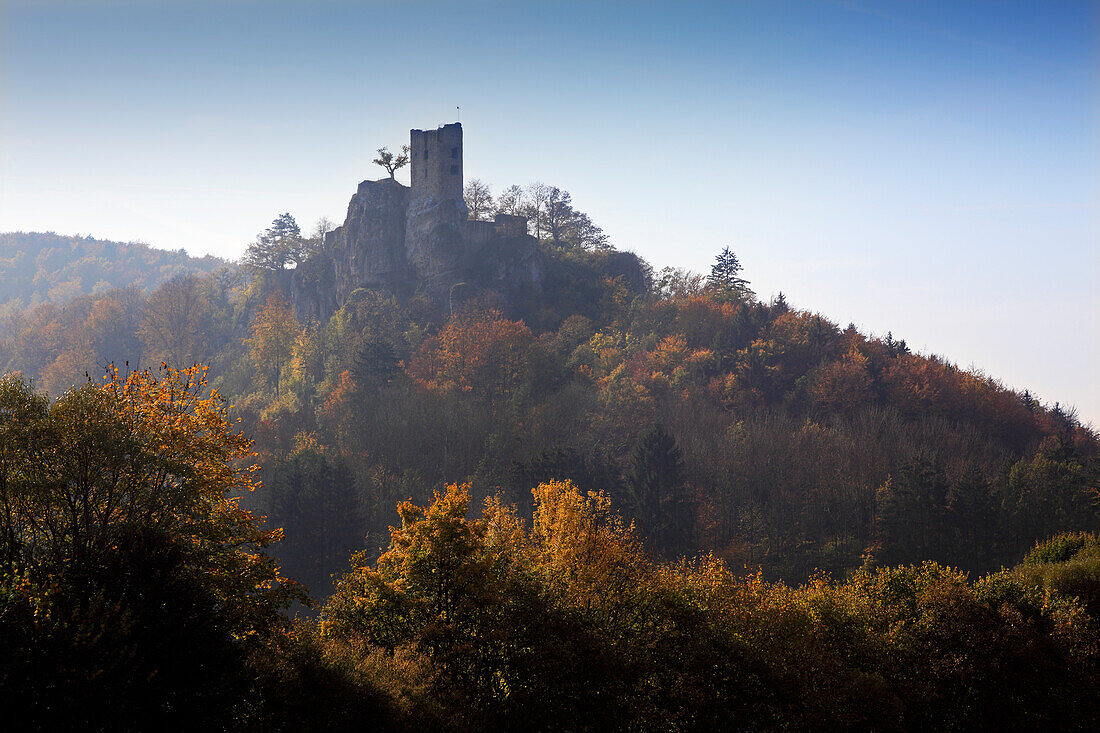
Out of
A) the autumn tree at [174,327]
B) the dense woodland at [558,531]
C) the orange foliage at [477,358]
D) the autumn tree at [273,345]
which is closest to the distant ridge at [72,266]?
the autumn tree at [174,327]

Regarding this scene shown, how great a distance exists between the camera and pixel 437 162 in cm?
7781

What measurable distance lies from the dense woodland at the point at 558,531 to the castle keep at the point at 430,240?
11.0 ft

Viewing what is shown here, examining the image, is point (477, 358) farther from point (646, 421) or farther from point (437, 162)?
point (437, 162)

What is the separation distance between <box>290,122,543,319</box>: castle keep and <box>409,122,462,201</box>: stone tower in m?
0.10

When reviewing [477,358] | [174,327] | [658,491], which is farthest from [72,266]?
[658,491]

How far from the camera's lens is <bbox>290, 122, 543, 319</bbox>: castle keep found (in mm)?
78312

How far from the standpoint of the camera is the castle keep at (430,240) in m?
78.3

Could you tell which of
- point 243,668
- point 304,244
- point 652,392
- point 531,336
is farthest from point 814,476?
point 304,244

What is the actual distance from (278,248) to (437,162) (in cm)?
2772

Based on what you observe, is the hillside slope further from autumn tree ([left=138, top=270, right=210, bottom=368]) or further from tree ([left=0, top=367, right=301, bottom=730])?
tree ([left=0, top=367, right=301, bottom=730])

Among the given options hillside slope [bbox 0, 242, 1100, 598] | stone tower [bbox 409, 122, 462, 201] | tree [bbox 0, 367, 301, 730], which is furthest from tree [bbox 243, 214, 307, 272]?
tree [bbox 0, 367, 301, 730]

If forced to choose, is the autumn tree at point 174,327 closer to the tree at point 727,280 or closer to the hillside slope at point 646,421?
the hillside slope at point 646,421

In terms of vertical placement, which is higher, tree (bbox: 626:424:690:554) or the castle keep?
the castle keep

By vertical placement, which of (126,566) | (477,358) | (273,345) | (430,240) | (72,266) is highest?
(72,266)
